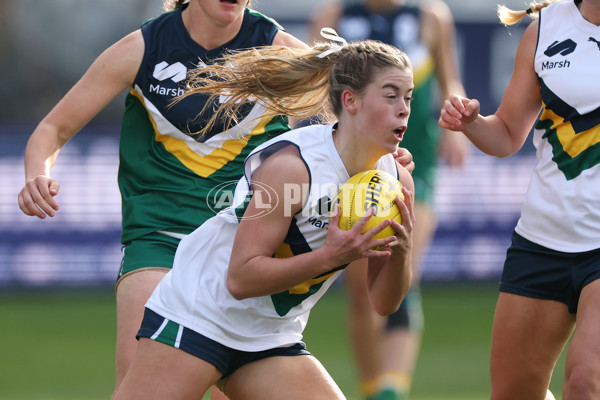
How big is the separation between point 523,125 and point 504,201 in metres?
5.82

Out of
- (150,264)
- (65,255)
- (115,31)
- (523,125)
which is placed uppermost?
(523,125)

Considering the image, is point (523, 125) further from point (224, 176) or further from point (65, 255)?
point (65, 255)

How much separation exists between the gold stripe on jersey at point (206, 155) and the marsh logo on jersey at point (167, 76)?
103 mm

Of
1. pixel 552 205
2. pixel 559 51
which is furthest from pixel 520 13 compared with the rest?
pixel 552 205

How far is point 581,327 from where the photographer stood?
11.8 ft

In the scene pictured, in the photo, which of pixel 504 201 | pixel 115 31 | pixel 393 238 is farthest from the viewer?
pixel 115 31

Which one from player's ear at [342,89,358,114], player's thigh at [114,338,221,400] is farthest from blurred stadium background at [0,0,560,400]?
player's ear at [342,89,358,114]

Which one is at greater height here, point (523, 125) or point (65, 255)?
point (523, 125)

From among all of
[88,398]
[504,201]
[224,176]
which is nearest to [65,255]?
[88,398]

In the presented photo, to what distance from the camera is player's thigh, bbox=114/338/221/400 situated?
137 inches

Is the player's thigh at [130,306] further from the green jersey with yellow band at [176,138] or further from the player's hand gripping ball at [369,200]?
the player's hand gripping ball at [369,200]

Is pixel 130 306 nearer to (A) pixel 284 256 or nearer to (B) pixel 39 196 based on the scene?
(B) pixel 39 196

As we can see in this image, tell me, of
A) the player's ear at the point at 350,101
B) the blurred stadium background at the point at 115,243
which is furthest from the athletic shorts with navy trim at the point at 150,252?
the blurred stadium background at the point at 115,243

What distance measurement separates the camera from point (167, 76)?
4320mm
